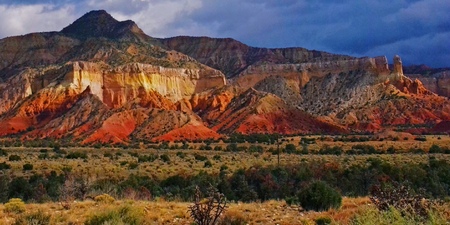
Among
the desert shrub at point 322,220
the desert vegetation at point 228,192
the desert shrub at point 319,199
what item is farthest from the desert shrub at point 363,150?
the desert shrub at point 322,220

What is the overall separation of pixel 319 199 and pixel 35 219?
887 centimetres

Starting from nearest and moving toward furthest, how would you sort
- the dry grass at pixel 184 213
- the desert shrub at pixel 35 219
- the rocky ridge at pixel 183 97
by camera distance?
the desert shrub at pixel 35 219
the dry grass at pixel 184 213
the rocky ridge at pixel 183 97

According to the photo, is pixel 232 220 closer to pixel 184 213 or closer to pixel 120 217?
pixel 184 213

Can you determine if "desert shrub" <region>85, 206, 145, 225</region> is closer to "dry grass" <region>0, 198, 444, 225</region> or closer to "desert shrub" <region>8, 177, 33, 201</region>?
"dry grass" <region>0, 198, 444, 225</region>

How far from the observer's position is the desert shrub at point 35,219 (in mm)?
15539

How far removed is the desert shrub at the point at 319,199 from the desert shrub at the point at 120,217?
5839mm

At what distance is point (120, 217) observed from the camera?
1520 cm

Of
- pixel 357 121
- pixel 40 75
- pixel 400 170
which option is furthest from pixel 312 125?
pixel 400 170

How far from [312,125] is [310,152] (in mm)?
53863

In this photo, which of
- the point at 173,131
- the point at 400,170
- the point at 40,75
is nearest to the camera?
the point at 400,170

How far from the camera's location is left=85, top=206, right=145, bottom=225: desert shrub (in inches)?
589

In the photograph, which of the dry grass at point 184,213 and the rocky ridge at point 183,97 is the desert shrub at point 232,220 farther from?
the rocky ridge at point 183,97

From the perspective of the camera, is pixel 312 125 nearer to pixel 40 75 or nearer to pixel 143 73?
pixel 143 73

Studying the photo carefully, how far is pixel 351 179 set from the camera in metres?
36.4
